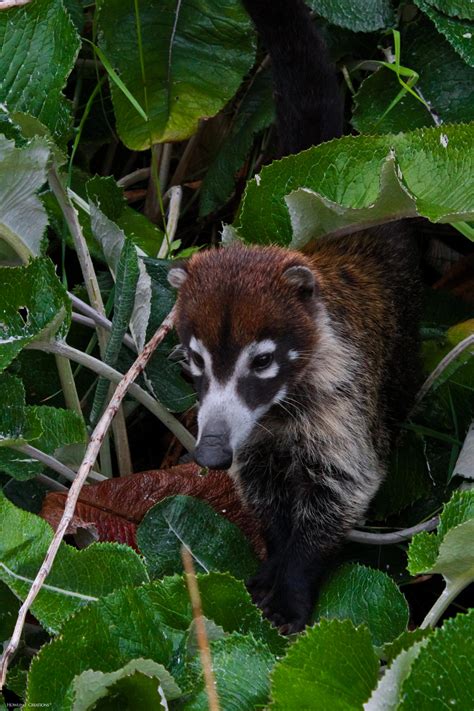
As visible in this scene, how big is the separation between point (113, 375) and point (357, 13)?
141 centimetres

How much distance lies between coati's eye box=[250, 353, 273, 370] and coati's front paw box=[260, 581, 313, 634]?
62 centimetres

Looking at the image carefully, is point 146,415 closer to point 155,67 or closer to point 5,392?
point 5,392

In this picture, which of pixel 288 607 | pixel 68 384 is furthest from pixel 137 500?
pixel 288 607

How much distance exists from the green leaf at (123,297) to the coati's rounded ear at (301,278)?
0.45 m

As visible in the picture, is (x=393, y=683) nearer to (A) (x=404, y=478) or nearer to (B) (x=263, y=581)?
(B) (x=263, y=581)

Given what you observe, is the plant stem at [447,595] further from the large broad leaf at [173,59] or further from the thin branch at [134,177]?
the thin branch at [134,177]

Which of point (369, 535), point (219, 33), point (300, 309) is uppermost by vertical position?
point (219, 33)

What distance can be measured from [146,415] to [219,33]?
131 cm

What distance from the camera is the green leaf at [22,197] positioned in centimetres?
289

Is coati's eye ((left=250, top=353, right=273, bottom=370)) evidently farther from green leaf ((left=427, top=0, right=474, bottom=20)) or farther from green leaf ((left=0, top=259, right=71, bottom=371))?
green leaf ((left=427, top=0, right=474, bottom=20))

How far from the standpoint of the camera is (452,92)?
346cm

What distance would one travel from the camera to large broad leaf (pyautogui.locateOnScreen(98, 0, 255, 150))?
11.9 feet

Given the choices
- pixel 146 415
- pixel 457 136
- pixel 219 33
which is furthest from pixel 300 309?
pixel 219 33

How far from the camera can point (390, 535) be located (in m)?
2.98
